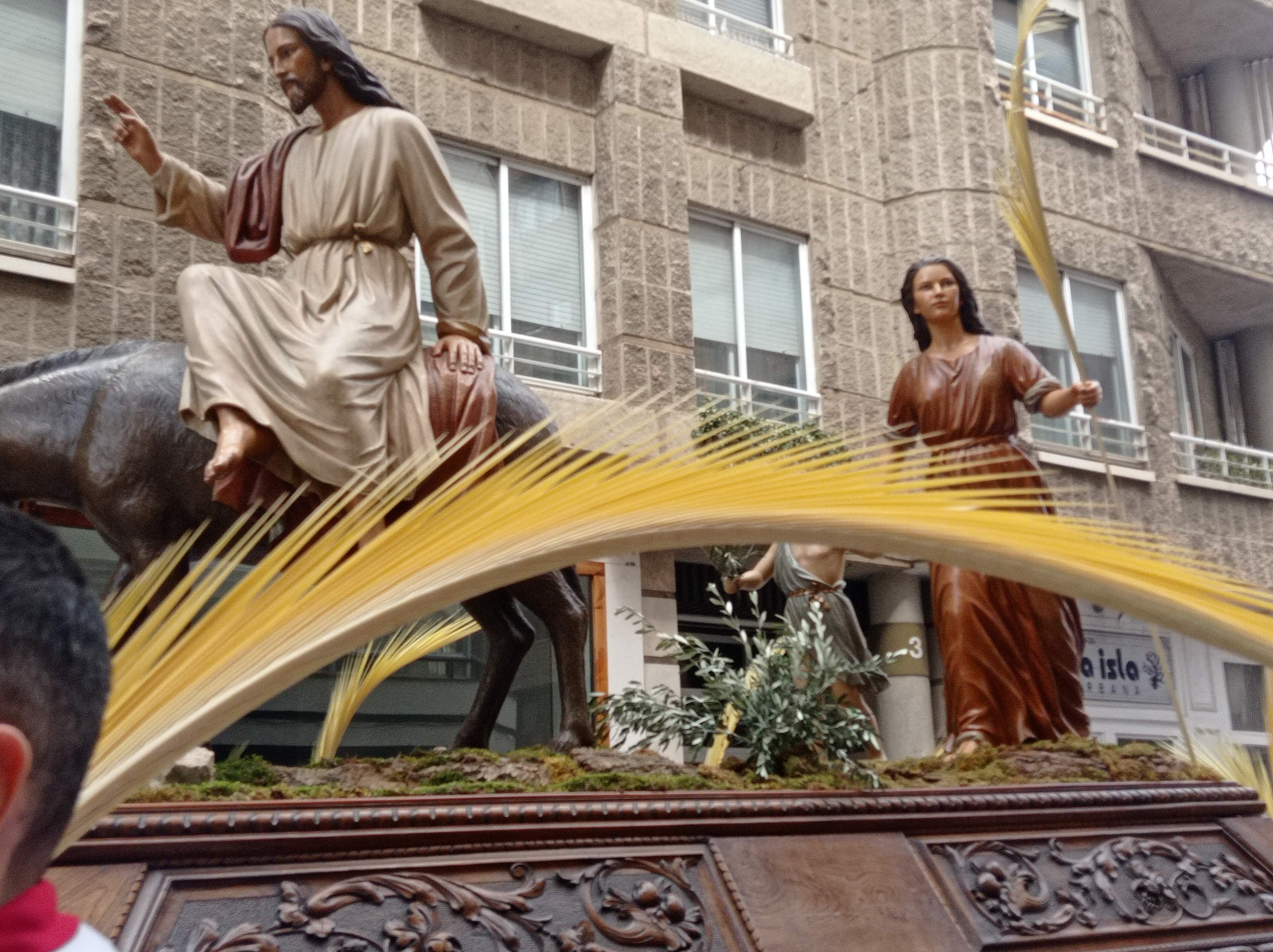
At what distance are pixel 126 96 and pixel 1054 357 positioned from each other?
8302 mm

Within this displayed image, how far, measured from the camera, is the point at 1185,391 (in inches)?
567

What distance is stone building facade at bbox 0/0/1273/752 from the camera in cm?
716

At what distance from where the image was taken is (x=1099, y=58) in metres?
13.1

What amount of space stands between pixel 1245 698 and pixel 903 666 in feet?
17.6

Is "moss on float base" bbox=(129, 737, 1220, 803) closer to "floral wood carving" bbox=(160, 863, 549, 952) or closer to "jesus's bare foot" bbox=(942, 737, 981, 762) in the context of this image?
"jesus's bare foot" bbox=(942, 737, 981, 762)

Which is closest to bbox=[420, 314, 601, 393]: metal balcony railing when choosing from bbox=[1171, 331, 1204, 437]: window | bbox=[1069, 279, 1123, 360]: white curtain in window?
bbox=[1069, 279, 1123, 360]: white curtain in window

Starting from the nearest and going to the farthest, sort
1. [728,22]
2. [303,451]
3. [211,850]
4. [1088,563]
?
[1088,563]
[211,850]
[303,451]
[728,22]

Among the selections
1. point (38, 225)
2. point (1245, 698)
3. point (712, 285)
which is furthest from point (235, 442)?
point (1245, 698)

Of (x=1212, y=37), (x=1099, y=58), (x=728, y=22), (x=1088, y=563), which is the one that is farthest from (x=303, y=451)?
(x=1212, y=37)

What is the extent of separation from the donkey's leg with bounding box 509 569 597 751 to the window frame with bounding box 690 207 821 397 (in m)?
6.15

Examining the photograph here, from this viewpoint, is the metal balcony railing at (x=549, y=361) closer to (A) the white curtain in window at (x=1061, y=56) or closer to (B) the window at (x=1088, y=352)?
(B) the window at (x=1088, y=352)

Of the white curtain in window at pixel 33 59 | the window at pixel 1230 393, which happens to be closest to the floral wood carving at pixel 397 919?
the white curtain in window at pixel 33 59

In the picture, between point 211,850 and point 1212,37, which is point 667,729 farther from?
point 1212,37

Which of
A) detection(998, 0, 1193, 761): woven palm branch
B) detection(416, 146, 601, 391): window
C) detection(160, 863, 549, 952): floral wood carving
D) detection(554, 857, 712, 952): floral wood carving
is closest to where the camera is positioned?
detection(160, 863, 549, 952): floral wood carving
